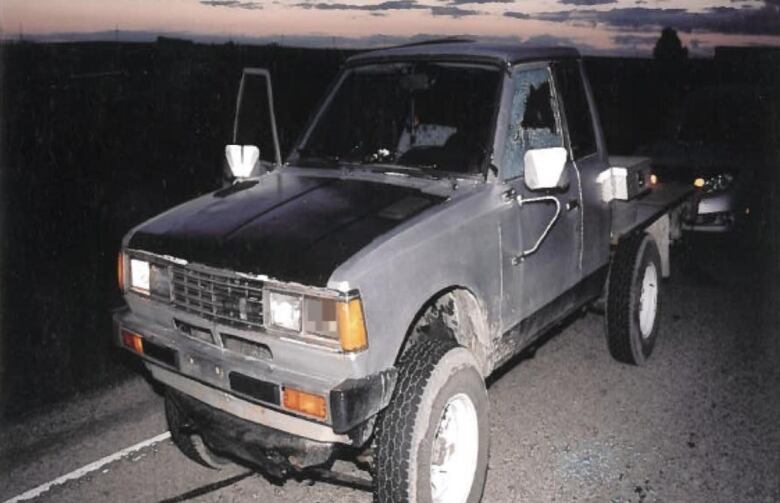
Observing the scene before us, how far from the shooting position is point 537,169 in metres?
3.46

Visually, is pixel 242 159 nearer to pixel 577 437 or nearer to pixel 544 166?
pixel 544 166

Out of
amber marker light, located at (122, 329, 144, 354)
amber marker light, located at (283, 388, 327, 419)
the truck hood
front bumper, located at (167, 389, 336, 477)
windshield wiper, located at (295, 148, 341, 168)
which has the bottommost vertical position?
front bumper, located at (167, 389, 336, 477)

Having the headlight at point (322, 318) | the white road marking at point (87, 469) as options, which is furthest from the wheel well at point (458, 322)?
the white road marking at point (87, 469)

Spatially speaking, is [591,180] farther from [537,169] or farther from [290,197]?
[290,197]

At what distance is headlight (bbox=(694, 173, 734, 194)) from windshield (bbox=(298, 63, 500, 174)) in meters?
5.65

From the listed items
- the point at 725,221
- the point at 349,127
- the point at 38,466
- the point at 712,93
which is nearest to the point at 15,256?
the point at 38,466

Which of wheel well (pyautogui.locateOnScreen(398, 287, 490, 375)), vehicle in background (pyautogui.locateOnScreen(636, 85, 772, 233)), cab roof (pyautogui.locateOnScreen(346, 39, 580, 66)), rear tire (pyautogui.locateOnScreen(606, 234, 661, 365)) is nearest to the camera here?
wheel well (pyautogui.locateOnScreen(398, 287, 490, 375))

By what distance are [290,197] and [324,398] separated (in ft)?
4.26

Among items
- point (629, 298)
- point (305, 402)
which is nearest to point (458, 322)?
point (305, 402)

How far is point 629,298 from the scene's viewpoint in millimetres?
5137

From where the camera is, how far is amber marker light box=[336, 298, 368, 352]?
2740 mm

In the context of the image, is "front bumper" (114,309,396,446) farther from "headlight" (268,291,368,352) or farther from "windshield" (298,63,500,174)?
"windshield" (298,63,500,174)

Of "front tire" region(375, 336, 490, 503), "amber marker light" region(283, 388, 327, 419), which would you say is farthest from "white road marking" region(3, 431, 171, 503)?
"front tire" region(375, 336, 490, 503)

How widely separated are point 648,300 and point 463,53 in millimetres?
2730
